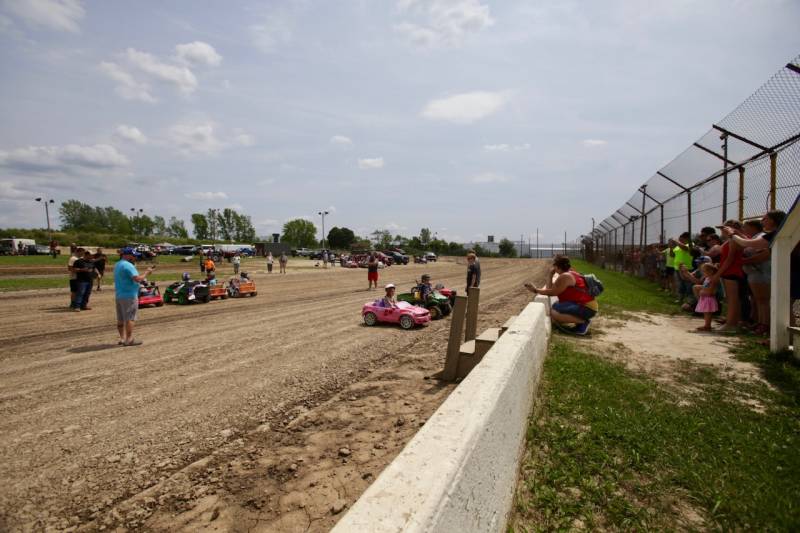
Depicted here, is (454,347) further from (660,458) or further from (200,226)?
(200,226)

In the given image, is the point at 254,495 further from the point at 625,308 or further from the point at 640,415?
the point at 625,308

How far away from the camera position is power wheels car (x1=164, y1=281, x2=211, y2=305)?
46.1 feet

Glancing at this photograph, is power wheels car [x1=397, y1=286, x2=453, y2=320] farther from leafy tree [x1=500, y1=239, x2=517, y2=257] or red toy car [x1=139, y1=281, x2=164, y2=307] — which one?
leafy tree [x1=500, y1=239, x2=517, y2=257]

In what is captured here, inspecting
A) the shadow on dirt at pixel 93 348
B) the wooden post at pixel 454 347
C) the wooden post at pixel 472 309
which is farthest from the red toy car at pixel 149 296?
the wooden post at pixel 454 347

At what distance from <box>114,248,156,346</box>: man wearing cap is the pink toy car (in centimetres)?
476

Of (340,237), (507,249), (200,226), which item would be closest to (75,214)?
(200,226)

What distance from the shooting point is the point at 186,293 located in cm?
1405

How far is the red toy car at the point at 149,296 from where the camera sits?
13.4 m

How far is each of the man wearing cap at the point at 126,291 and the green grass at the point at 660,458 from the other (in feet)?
23.9

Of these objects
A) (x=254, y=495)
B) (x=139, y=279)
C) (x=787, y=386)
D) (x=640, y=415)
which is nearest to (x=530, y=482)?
(x=640, y=415)

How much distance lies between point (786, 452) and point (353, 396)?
163 inches

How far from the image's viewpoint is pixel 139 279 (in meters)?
7.57

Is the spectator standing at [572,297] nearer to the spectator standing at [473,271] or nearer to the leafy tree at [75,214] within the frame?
the spectator standing at [473,271]

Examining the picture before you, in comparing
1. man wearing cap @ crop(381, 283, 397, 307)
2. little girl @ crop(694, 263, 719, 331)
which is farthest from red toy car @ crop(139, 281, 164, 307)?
little girl @ crop(694, 263, 719, 331)
